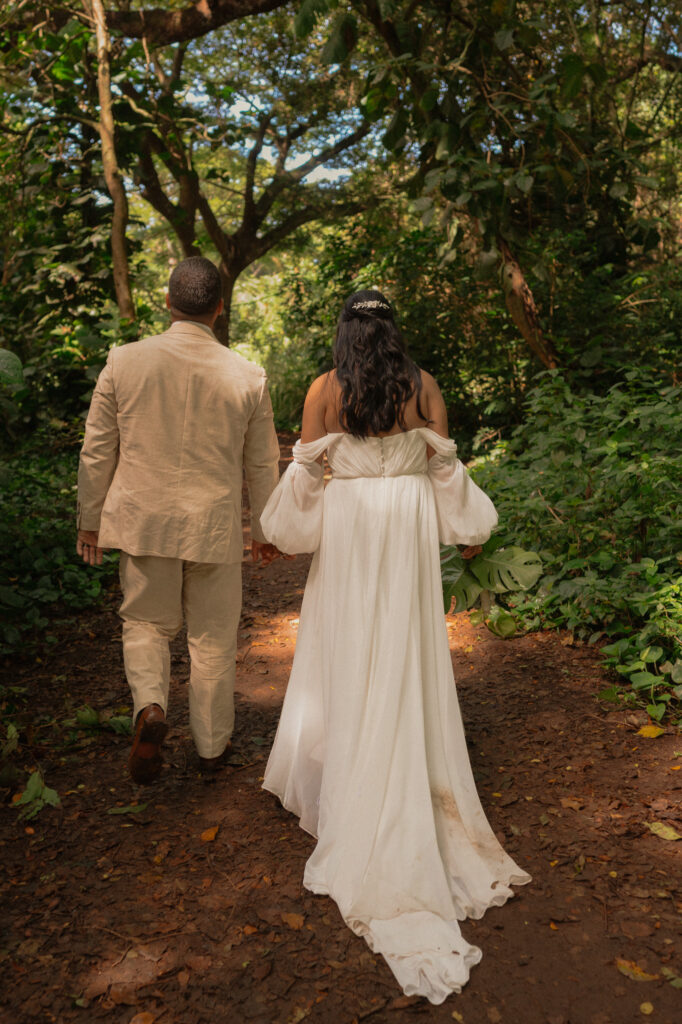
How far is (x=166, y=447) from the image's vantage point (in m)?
3.43

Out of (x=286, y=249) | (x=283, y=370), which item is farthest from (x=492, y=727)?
(x=286, y=249)

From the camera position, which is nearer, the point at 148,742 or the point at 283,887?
the point at 283,887

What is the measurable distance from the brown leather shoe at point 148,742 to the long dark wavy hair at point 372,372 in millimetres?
1384

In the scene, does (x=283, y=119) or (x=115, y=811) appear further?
(x=283, y=119)

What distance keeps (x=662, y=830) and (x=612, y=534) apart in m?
2.20

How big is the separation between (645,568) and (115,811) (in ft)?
9.90

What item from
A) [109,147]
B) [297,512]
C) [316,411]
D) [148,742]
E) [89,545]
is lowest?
[148,742]

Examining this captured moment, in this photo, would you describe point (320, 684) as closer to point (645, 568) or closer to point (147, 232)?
point (645, 568)

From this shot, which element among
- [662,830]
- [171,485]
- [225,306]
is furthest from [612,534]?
[225,306]

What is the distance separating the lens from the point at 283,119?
51.1ft

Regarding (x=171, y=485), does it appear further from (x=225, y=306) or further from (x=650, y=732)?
(x=225, y=306)

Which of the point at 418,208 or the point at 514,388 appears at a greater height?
the point at 418,208

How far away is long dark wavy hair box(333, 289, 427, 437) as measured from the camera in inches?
117

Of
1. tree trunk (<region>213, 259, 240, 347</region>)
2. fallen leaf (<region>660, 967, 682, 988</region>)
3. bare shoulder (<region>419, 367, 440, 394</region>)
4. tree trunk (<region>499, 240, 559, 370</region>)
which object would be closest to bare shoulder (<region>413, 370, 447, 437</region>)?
bare shoulder (<region>419, 367, 440, 394</region>)
